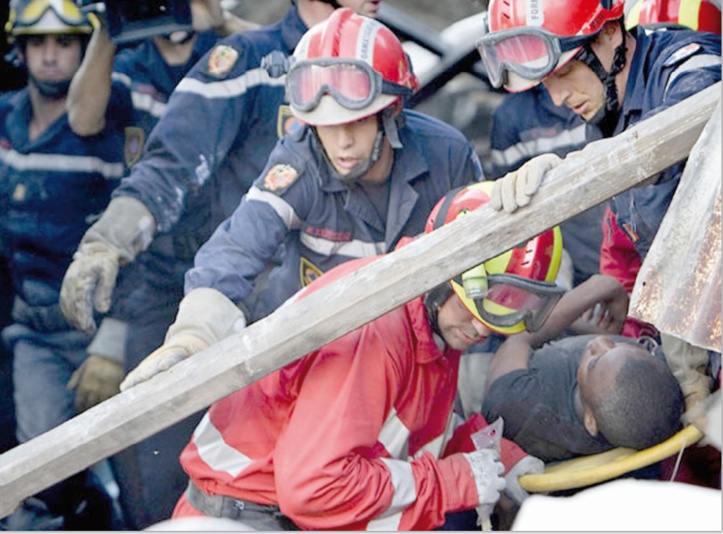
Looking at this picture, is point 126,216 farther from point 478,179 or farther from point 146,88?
point 478,179

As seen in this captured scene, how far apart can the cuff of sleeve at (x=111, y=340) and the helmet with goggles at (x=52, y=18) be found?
1198mm

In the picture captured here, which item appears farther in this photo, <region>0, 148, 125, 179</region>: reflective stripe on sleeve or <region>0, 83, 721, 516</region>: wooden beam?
<region>0, 148, 125, 179</region>: reflective stripe on sleeve

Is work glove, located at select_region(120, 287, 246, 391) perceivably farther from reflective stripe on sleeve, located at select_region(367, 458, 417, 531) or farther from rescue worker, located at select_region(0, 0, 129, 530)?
rescue worker, located at select_region(0, 0, 129, 530)

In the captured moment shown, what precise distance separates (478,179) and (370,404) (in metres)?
1.36

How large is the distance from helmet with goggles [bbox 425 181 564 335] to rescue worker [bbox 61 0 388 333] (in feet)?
4.56

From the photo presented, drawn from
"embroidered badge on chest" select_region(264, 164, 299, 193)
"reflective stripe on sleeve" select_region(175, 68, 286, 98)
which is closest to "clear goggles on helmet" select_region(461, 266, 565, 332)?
"embroidered badge on chest" select_region(264, 164, 299, 193)

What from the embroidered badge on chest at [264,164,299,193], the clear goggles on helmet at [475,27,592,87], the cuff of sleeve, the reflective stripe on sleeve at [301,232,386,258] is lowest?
the cuff of sleeve

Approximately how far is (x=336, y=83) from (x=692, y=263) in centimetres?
164

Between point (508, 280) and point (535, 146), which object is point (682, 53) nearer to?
point (508, 280)

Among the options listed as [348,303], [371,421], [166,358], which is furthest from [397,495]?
[166,358]

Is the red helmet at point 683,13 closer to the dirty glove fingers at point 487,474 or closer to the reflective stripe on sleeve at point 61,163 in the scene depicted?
the dirty glove fingers at point 487,474

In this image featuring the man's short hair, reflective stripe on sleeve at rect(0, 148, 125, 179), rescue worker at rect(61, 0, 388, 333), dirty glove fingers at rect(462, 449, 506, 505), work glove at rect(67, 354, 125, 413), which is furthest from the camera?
reflective stripe on sleeve at rect(0, 148, 125, 179)

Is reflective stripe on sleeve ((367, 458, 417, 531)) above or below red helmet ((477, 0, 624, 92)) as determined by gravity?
below

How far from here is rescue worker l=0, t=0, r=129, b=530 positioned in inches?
204
